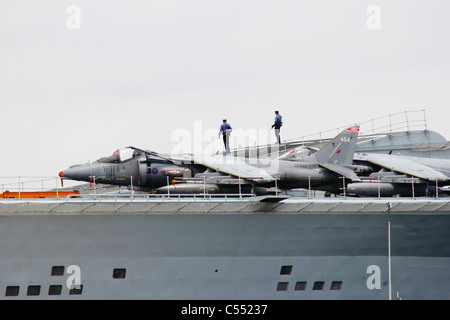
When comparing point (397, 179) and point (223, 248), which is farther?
point (397, 179)

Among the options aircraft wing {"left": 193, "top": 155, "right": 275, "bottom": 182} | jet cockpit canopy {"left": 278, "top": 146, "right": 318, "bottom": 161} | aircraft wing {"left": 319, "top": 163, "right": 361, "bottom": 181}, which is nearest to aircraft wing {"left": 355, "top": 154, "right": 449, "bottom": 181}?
jet cockpit canopy {"left": 278, "top": 146, "right": 318, "bottom": 161}

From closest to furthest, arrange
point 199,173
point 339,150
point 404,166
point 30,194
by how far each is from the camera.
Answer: point 30,194, point 199,173, point 339,150, point 404,166

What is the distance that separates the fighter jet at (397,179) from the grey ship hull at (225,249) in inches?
119

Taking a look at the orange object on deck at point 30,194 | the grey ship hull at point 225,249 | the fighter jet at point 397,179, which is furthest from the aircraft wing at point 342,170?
the orange object on deck at point 30,194

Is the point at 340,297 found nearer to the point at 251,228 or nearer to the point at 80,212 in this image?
the point at 251,228

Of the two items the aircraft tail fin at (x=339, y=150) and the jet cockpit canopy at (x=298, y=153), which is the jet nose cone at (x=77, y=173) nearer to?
→ the jet cockpit canopy at (x=298, y=153)

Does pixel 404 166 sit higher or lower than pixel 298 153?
lower

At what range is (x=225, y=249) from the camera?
30.8 meters

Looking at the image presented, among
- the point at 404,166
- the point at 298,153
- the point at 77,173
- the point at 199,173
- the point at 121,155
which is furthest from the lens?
the point at 298,153

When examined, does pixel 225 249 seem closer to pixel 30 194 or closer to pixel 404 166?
pixel 30 194

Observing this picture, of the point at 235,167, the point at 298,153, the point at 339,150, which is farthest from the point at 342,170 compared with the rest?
the point at 235,167

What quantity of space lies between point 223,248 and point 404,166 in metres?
12.3
